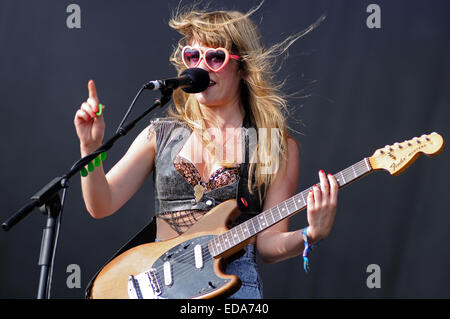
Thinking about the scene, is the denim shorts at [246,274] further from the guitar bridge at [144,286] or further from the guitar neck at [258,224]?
the guitar bridge at [144,286]

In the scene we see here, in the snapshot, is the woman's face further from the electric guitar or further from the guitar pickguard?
the guitar pickguard

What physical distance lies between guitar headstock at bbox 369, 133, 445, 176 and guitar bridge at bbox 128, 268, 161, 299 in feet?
2.86

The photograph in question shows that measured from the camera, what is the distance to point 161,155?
2.56m

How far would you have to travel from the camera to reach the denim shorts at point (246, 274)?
230 cm

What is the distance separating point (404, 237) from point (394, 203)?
19 centimetres

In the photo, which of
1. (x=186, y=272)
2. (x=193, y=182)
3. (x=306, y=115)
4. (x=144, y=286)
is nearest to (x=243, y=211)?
(x=193, y=182)

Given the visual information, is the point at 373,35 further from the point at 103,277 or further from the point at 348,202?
the point at 103,277

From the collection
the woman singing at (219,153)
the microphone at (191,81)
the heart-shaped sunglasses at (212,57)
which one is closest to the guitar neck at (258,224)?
the woman singing at (219,153)

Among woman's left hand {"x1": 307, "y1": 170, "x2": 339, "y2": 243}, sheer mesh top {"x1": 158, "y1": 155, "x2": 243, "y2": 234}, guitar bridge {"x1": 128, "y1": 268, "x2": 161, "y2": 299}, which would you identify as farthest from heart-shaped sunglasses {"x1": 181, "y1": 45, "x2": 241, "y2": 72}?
guitar bridge {"x1": 128, "y1": 268, "x2": 161, "y2": 299}

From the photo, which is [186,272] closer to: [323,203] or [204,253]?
[204,253]

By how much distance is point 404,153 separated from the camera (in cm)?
205

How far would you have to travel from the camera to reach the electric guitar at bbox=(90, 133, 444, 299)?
81.7 inches

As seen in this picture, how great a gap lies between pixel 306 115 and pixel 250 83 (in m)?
0.88

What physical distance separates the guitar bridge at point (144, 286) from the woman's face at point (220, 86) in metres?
0.72
